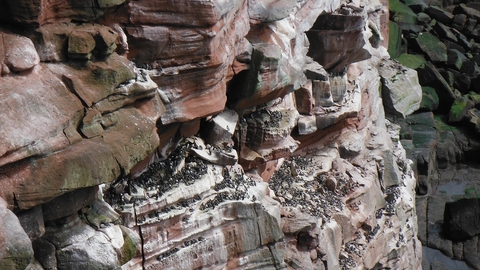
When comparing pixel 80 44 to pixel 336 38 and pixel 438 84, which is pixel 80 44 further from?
pixel 438 84

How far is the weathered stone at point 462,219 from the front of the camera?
82.3 ft

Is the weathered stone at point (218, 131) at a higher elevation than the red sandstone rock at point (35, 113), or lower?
lower

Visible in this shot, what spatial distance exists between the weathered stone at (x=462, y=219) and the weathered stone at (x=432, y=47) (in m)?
13.1

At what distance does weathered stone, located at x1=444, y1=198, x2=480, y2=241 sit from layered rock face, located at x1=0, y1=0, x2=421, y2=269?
6306 millimetres

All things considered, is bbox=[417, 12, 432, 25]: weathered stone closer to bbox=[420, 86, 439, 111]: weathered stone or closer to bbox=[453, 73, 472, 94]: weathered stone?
bbox=[453, 73, 472, 94]: weathered stone

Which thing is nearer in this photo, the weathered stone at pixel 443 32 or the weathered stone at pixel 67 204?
the weathered stone at pixel 67 204

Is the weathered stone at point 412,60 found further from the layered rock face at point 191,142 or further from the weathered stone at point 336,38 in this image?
the weathered stone at point 336,38

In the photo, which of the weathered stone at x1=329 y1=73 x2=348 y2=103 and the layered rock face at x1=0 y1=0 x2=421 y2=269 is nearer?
the layered rock face at x1=0 y1=0 x2=421 y2=269

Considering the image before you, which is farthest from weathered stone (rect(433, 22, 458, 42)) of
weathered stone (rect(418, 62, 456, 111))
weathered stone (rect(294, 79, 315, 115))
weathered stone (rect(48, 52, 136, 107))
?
weathered stone (rect(48, 52, 136, 107))

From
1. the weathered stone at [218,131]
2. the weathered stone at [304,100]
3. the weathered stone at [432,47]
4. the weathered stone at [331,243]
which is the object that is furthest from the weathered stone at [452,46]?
the weathered stone at [218,131]

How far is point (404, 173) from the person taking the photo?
20016mm

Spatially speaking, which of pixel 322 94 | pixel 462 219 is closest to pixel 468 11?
pixel 462 219

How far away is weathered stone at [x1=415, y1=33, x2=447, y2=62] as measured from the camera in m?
37.0

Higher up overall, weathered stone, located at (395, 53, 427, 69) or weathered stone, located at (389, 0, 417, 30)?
weathered stone, located at (389, 0, 417, 30)
